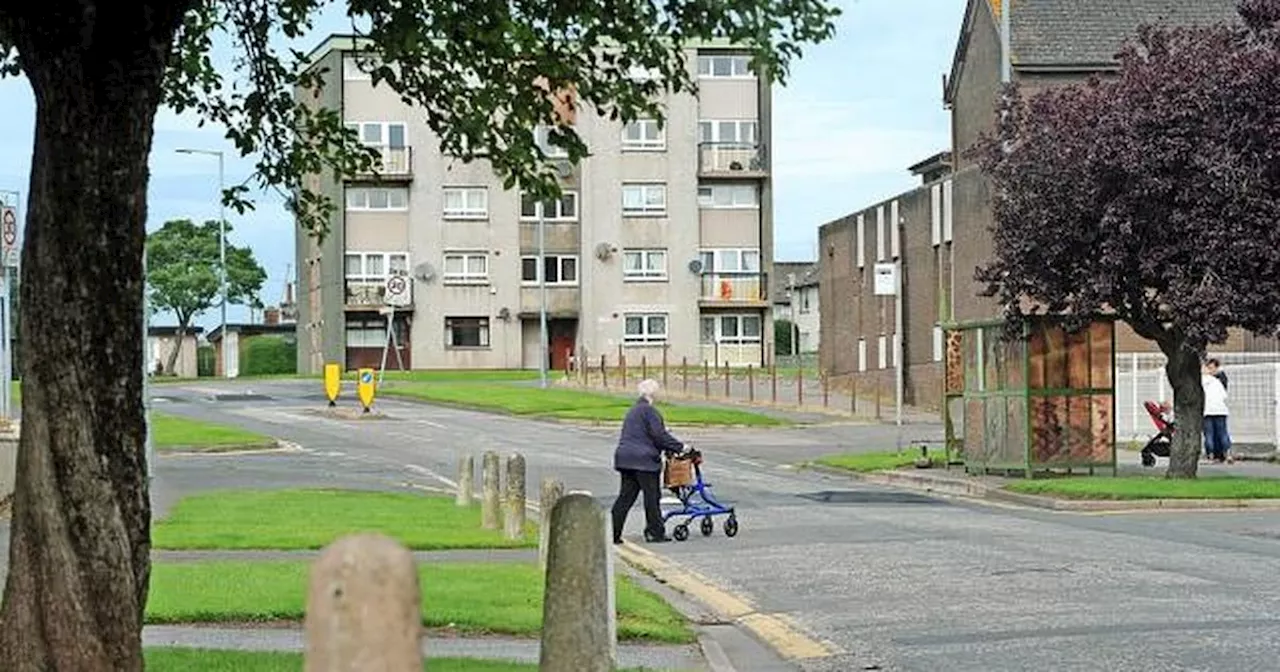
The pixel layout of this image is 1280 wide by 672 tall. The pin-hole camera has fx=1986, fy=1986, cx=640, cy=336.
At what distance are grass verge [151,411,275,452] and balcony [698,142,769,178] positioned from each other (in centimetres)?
3777

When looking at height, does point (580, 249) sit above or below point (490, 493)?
above

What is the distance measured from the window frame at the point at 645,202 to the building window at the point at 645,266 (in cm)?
146

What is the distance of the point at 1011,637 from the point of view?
12336 mm

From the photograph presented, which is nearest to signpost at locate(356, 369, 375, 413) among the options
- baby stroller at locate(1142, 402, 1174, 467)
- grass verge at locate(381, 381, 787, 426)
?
grass verge at locate(381, 381, 787, 426)

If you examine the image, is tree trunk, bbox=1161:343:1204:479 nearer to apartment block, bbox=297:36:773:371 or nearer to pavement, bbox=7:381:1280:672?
pavement, bbox=7:381:1280:672

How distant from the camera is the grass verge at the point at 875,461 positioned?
32.3 meters

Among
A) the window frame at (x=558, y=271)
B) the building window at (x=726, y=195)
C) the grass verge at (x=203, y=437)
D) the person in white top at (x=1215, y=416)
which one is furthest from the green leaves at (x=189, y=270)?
the person in white top at (x=1215, y=416)

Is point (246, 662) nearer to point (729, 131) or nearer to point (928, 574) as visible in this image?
point (928, 574)

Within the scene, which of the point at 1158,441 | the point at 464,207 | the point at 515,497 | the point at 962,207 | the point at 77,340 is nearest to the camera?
the point at 77,340

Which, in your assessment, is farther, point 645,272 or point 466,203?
point 645,272

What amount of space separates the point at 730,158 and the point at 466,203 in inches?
417

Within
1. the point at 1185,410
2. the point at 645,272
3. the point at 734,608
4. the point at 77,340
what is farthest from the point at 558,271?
the point at 77,340

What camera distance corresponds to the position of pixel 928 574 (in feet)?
53.2

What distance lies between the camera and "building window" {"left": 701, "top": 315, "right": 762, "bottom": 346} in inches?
3140
